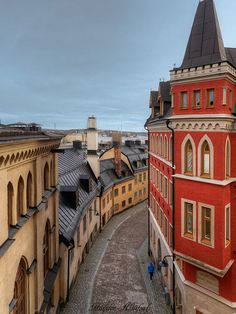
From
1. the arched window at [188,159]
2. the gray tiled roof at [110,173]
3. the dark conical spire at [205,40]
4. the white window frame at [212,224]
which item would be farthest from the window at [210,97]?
the gray tiled roof at [110,173]

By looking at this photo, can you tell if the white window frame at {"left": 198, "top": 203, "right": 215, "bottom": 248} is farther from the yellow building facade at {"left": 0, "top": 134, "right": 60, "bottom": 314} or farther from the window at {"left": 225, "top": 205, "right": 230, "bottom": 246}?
the yellow building facade at {"left": 0, "top": 134, "right": 60, "bottom": 314}

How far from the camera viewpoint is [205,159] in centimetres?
1554

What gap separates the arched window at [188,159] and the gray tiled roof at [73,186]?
10.7m

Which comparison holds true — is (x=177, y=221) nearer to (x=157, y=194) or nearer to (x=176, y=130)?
(x=176, y=130)

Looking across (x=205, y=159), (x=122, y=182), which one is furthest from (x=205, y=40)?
(x=122, y=182)

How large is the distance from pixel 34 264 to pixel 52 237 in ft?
15.3

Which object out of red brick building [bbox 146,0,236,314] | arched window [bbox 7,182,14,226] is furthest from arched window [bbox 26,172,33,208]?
red brick building [bbox 146,0,236,314]

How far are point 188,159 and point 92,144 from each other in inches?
972

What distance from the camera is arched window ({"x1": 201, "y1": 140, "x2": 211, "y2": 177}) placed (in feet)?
50.5

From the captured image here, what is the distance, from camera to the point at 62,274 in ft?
69.6

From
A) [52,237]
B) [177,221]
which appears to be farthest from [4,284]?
[177,221]

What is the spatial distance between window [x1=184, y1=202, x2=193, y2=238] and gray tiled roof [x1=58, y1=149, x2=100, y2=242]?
9.19 m

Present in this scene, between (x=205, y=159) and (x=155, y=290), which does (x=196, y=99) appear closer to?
(x=205, y=159)

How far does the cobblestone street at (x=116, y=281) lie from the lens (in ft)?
70.8
